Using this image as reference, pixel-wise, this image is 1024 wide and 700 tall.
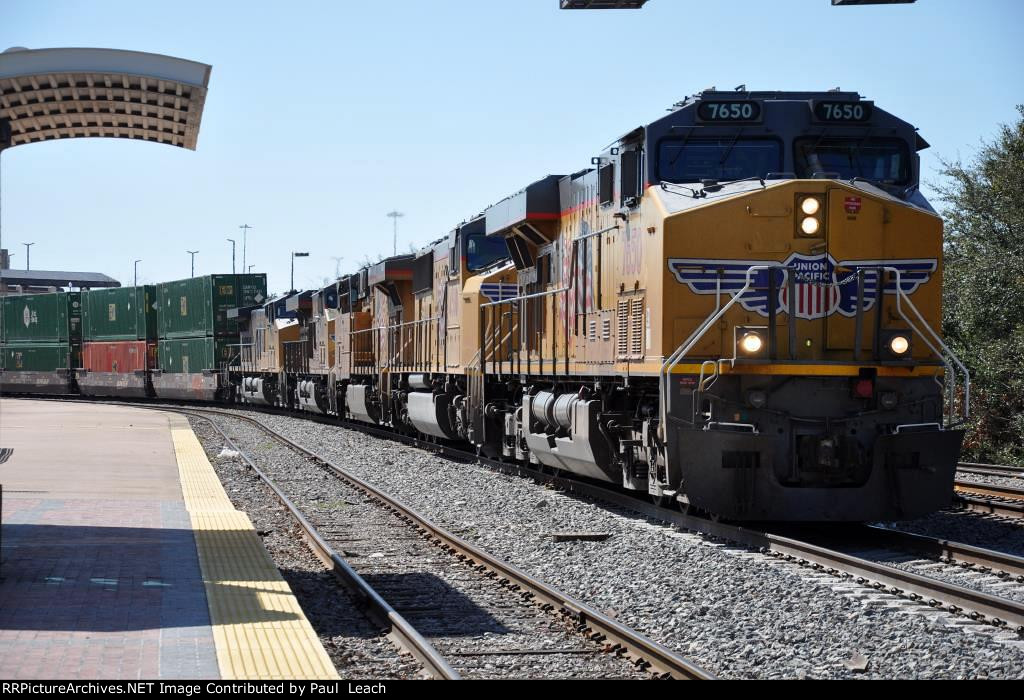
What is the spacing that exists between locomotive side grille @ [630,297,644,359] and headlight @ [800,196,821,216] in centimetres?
181

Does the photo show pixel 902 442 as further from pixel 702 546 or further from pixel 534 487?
pixel 534 487

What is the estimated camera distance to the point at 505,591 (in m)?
8.68

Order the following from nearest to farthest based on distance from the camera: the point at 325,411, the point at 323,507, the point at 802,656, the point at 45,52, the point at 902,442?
the point at 802,656 → the point at 45,52 → the point at 902,442 → the point at 323,507 → the point at 325,411

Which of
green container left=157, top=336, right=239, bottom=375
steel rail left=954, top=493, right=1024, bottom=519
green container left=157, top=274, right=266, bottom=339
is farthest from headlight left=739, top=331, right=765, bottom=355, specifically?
green container left=157, top=336, right=239, bottom=375

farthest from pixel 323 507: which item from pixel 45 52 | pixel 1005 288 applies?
pixel 1005 288

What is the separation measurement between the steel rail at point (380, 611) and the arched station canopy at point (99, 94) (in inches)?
161

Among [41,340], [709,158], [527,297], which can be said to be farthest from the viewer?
[41,340]

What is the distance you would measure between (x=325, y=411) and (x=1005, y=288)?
1868 cm

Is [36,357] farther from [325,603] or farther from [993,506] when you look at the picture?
[325,603]

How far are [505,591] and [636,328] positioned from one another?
367 centimetres

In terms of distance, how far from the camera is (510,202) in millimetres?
15883

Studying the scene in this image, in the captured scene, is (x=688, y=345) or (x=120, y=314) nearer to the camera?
(x=688, y=345)


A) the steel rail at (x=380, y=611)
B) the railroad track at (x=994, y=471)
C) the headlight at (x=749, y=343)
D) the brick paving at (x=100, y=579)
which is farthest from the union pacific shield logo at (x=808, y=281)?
the railroad track at (x=994, y=471)

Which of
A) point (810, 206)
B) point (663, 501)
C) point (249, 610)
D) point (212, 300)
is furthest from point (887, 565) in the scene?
point (212, 300)
